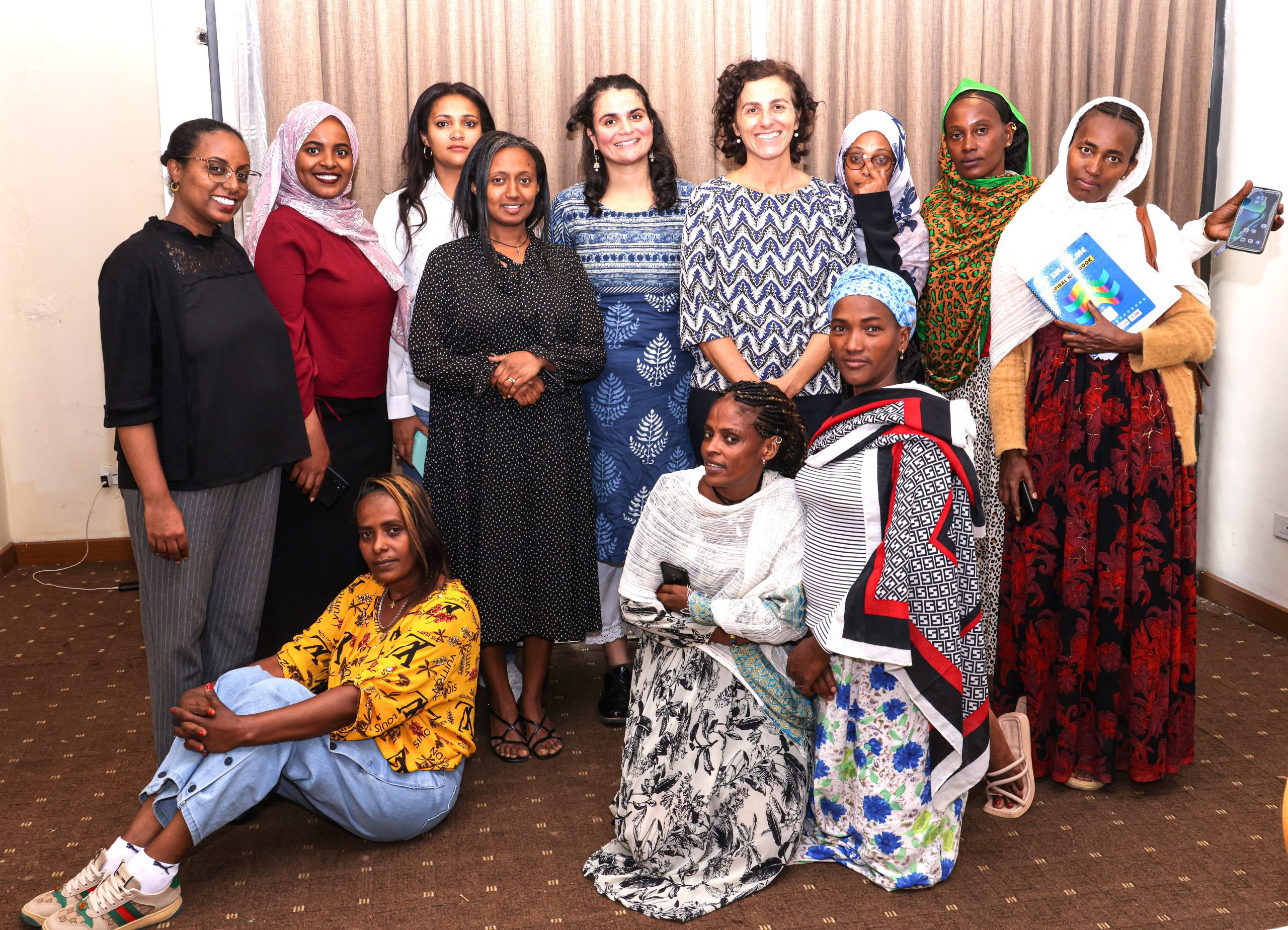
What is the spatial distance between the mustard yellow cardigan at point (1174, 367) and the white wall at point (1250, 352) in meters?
1.54

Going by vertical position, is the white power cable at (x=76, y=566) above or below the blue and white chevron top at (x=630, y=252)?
below

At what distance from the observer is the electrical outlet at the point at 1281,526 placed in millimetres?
4012

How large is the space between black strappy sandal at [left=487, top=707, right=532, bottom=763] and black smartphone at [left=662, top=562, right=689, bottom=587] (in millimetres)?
887

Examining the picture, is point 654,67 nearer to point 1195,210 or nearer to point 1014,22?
point 1014,22

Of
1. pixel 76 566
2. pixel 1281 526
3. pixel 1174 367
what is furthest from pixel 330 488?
pixel 1281 526

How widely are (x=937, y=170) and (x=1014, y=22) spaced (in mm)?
610

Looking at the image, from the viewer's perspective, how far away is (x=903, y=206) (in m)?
3.17

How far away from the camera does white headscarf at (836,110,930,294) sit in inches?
124

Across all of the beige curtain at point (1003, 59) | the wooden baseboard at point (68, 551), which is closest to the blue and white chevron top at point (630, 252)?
the beige curtain at point (1003, 59)

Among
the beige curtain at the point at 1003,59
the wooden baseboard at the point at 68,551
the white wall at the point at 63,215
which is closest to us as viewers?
the beige curtain at the point at 1003,59

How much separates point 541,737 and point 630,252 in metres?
1.50

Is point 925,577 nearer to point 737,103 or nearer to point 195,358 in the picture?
point 737,103

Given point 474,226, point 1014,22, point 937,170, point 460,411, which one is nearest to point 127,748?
point 460,411

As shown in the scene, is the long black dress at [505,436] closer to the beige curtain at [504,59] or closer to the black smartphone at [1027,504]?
the beige curtain at [504,59]
